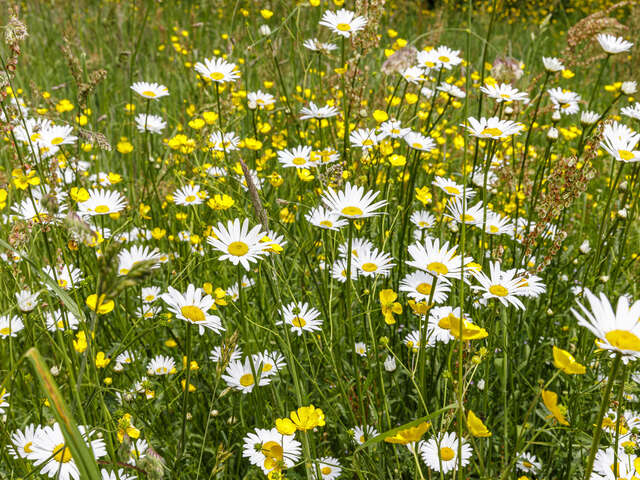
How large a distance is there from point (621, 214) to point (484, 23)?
6.37m

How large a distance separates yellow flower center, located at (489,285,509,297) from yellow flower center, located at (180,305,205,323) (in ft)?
2.41

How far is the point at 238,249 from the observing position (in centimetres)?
138

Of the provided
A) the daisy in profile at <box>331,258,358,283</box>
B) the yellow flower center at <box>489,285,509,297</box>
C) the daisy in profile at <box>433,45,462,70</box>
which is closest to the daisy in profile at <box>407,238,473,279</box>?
the yellow flower center at <box>489,285,509,297</box>

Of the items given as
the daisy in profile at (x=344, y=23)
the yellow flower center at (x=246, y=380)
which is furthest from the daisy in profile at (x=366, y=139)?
the yellow flower center at (x=246, y=380)

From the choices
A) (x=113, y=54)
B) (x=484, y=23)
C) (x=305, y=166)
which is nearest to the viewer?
(x=305, y=166)

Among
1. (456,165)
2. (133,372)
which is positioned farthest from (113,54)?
(133,372)

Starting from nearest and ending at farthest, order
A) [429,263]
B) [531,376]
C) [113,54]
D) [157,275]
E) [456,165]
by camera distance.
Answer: [429,263], [531,376], [157,275], [456,165], [113,54]

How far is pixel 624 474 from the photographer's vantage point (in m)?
1.27

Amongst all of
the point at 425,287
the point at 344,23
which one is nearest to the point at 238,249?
the point at 425,287

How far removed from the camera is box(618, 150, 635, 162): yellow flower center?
1.55m

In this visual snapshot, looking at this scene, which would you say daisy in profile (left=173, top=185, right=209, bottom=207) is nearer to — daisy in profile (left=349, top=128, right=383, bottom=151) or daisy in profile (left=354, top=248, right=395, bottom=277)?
daisy in profile (left=349, top=128, right=383, bottom=151)

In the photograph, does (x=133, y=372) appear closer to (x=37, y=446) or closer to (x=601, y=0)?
(x=37, y=446)

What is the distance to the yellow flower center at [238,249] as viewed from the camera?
1366mm

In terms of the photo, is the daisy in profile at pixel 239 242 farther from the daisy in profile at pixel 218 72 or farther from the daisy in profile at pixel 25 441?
the daisy in profile at pixel 218 72
